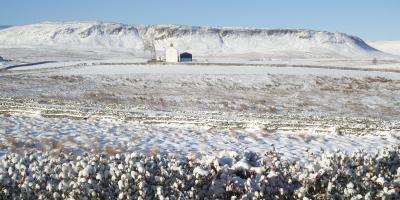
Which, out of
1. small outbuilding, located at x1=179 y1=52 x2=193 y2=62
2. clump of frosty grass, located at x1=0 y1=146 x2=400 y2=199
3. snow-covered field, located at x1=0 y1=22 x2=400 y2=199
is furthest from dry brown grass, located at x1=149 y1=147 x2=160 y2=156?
small outbuilding, located at x1=179 y1=52 x2=193 y2=62

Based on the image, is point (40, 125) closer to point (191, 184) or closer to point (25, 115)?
point (25, 115)

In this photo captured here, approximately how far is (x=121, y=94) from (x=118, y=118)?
80.0 ft

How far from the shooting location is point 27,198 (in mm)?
9742

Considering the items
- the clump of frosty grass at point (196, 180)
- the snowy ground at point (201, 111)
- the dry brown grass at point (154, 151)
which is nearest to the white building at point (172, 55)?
the snowy ground at point (201, 111)

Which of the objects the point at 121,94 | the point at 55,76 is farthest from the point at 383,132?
the point at 55,76

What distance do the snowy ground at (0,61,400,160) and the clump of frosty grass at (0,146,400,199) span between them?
264 inches

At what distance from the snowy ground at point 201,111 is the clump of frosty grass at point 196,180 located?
670cm

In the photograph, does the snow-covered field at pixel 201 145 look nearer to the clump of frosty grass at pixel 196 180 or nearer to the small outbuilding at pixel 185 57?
the clump of frosty grass at pixel 196 180

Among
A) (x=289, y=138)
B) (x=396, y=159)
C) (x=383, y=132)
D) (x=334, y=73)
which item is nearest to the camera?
(x=396, y=159)

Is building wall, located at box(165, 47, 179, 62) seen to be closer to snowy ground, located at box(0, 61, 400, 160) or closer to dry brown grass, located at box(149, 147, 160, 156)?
snowy ground, located at box(0, 61, 400, 160)

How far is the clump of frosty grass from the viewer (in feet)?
30.8

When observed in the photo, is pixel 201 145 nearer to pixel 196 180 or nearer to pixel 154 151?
pixel 154 151

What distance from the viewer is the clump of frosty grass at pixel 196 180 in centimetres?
938

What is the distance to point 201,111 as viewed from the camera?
37.6 metres
